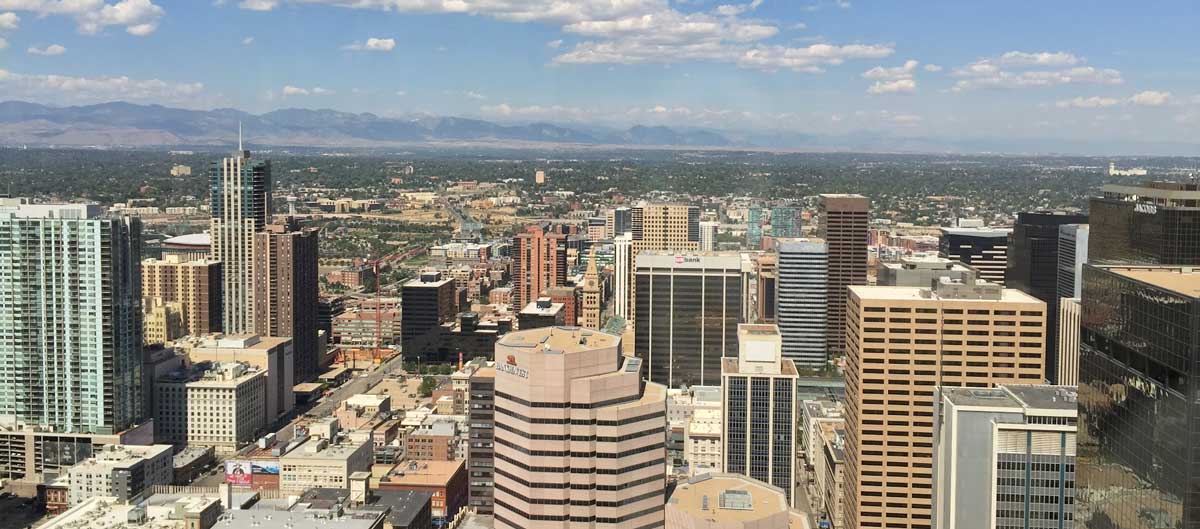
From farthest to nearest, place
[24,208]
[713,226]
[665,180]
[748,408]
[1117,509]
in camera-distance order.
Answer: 1. [665,180]
2. [713,226]
3. [24,208]
4. [748,408]
5. [1117,509]

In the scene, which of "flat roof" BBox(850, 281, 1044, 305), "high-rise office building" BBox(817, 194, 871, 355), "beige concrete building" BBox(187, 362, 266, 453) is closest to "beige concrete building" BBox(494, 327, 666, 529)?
"flat roof" BBox(850, 281, 1044, 305)

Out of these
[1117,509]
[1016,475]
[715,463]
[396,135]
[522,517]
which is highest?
[396,135]

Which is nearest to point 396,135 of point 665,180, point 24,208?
point 665,180

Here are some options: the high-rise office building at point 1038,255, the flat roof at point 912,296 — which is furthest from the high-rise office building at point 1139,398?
the high-rise office building at point 1038,255

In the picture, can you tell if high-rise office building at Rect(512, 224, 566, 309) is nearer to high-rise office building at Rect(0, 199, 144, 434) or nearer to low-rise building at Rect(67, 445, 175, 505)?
high-rise office building at Rect(0, 199, 144, 434)

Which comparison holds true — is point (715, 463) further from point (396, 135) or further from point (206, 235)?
point (396, 135)

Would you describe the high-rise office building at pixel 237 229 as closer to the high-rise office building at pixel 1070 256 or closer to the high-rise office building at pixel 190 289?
the high-rise office building at pixel 190 289

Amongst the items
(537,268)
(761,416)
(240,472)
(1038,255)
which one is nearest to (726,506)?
(761,416)
